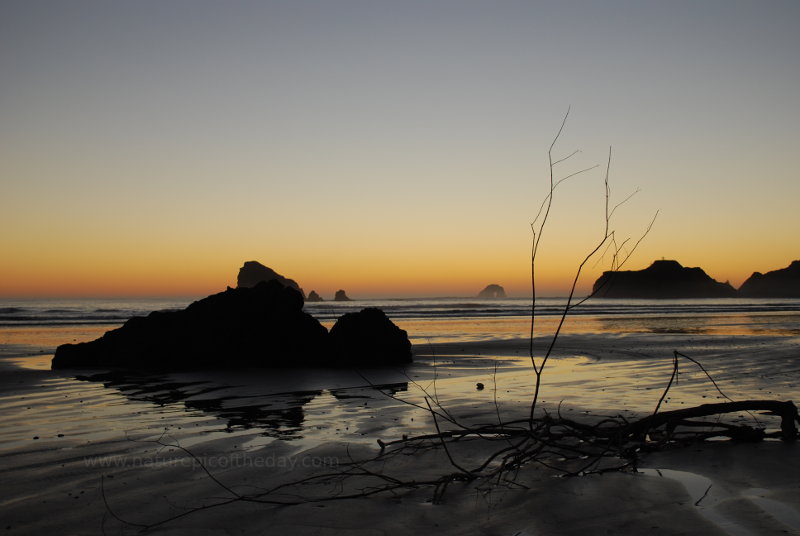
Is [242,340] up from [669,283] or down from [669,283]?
down

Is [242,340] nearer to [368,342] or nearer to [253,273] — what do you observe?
[368,342]

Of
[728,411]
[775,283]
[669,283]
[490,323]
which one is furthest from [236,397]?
[775,283]

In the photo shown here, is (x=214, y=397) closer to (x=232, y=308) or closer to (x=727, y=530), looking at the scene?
(x=232, y=308)

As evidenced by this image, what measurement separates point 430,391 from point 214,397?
3.83 meters

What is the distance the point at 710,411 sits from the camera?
561cm

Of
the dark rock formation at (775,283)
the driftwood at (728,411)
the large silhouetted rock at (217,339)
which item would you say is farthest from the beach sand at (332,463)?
the dark rock formation at (775,283)

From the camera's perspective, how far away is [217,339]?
49.3ft

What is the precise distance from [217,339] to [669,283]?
167730mm

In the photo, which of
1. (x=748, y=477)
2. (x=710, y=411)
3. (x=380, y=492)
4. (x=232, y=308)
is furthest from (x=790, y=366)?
(x=232, y=308)

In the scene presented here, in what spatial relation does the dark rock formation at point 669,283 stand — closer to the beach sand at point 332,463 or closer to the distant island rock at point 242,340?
the distant island rock at point 242,340

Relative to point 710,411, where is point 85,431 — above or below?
below

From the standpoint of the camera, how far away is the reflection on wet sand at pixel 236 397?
25.0 ft

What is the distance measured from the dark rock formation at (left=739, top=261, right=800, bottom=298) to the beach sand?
586ft

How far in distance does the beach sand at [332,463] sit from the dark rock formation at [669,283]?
15731 centimetres
